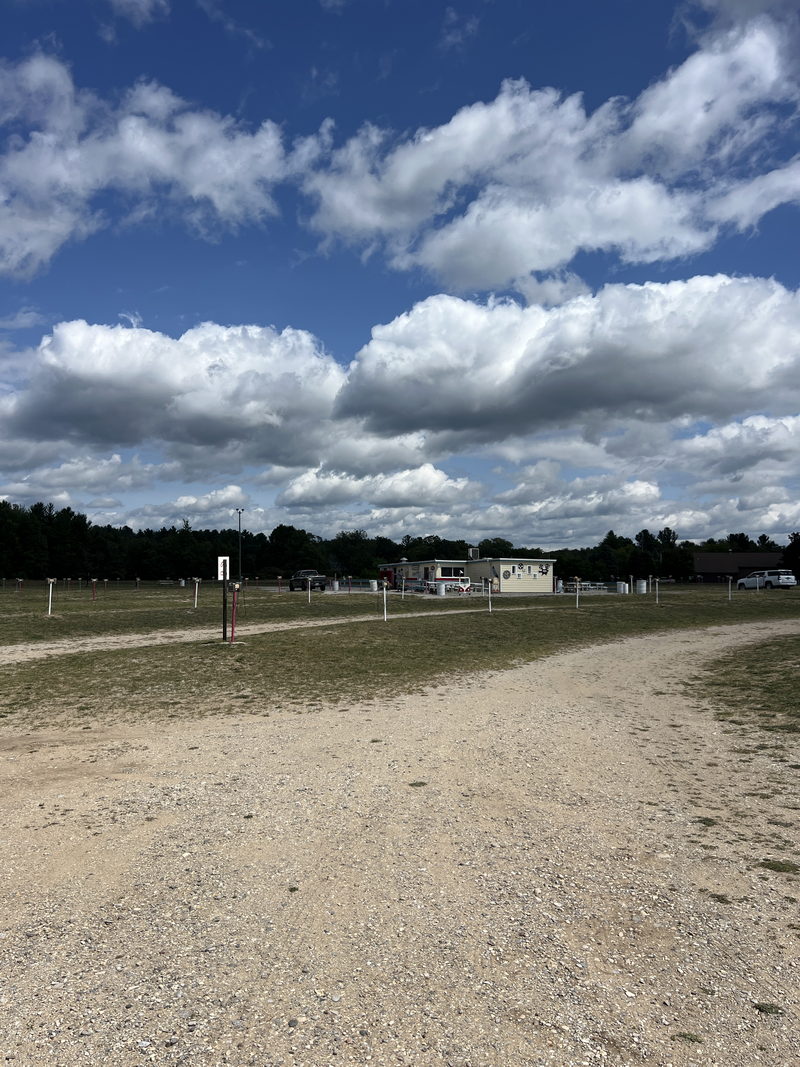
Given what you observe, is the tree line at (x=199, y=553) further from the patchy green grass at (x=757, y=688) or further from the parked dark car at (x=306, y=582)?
the patchy green grass at (x=757, y=688)

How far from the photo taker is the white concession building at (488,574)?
2438 inches

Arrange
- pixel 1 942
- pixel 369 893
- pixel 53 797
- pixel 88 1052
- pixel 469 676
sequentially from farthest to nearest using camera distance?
pixel 469 676 → pixel 53 797 → pixel 369 893 → pixel 1 942 → pixel 88 1052

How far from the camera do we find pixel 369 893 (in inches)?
176

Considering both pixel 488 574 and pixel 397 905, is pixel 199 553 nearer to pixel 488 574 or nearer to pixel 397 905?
pixel 488 574

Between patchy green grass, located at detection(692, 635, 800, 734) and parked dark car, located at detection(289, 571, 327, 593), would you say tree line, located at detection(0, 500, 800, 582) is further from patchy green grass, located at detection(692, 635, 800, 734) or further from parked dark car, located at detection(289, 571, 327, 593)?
patchy green grass, located at detection(692, 635, 800, 734)

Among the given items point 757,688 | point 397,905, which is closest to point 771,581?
point 757,688

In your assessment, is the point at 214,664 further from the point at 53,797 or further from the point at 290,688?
the point at 53,797

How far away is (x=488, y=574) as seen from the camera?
211ft

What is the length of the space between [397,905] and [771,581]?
75.1 m

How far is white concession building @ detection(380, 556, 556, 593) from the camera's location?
61.9 m

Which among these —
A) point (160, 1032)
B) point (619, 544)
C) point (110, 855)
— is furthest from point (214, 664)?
point (619, 544)

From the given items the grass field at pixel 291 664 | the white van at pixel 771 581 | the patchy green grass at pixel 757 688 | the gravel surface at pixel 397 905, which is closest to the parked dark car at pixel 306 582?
the grass field at pixel 291 664

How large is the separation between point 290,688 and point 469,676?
156 inches

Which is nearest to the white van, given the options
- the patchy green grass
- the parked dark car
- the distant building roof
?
the distant building roof
